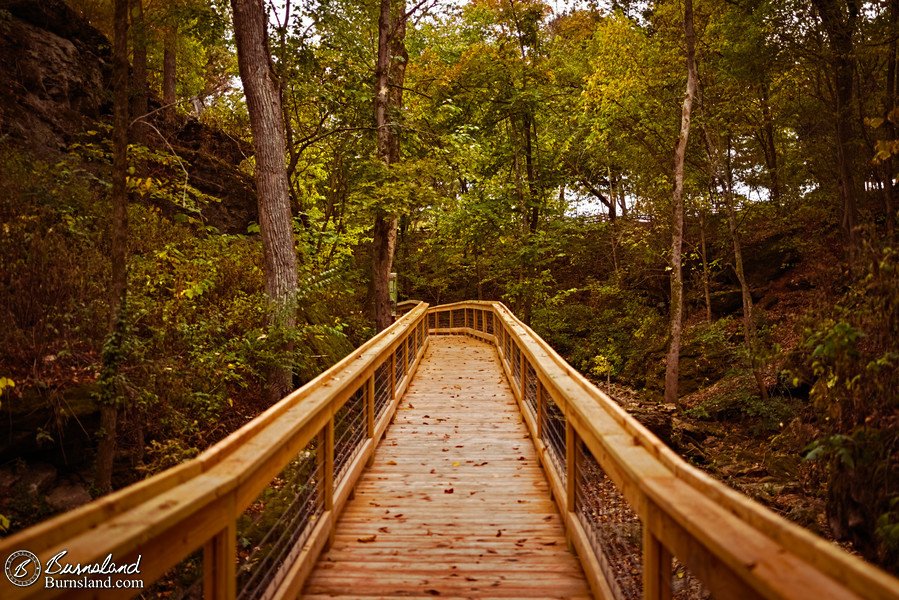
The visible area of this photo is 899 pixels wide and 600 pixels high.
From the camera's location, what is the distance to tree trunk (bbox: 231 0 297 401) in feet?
25.3

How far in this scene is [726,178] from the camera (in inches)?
537

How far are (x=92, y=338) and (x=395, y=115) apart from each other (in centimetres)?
811

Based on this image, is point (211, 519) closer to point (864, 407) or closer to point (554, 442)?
point (554, 442)

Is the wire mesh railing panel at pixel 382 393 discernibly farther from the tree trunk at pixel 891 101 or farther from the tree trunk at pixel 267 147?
the tree trunk at pixel 891 101

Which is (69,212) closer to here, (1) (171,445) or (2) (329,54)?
(1) (171,445)

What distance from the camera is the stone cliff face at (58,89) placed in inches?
357

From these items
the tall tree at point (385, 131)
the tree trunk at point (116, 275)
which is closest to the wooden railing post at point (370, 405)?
the tree trunk at point (116, 275)

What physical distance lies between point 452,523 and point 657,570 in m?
2.17

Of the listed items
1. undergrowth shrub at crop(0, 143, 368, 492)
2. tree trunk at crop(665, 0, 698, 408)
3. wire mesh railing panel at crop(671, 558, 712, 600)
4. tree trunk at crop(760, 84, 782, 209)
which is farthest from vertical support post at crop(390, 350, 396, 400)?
tree trunk at crop(760, 84, 782, 209)

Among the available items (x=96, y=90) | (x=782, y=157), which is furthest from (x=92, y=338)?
(x=782, y=157)

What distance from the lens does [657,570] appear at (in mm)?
2102

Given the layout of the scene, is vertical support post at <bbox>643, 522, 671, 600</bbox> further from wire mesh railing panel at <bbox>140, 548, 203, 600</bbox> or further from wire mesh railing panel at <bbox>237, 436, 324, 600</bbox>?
wire mesh railing panel at <bbox>140, 548, 203, 600</bbox>

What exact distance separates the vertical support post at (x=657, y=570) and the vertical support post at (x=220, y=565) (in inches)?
69.1

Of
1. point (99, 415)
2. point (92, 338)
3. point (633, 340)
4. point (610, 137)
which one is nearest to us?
point (99, 415)
